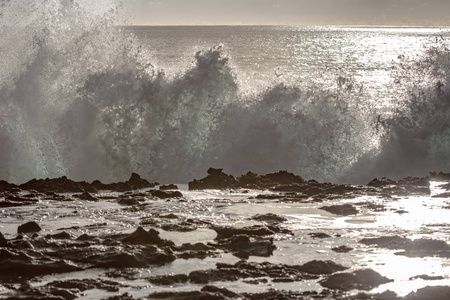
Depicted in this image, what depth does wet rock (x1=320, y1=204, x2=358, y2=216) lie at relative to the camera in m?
15.3

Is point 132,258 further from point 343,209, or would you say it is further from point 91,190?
point 91,190

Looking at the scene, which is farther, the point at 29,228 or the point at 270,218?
the point at 270,218

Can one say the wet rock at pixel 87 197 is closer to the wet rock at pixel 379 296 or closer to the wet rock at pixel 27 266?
the wet rock at pixel 27 266

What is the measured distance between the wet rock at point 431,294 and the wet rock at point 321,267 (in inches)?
56.8

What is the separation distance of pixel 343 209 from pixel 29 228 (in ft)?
19.5

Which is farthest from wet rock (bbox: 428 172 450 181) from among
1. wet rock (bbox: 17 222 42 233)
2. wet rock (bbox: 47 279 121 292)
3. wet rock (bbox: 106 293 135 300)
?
wet rock (bbox: 106 293 135 300)

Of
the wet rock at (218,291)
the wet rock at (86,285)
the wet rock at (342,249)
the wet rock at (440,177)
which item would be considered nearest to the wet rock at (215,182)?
the wet rock at (440,177)

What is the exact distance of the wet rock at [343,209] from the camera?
1532cm

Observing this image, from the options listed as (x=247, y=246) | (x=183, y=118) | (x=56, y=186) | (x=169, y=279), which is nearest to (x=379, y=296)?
(x=169, y=279)

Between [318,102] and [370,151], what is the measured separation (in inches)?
102

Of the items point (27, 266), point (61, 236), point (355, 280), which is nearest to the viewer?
point (355, 280)

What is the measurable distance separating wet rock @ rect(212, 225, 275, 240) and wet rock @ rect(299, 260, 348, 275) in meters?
2.10

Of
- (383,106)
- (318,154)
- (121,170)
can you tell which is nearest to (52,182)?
(121,170)

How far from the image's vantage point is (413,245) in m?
12.5
